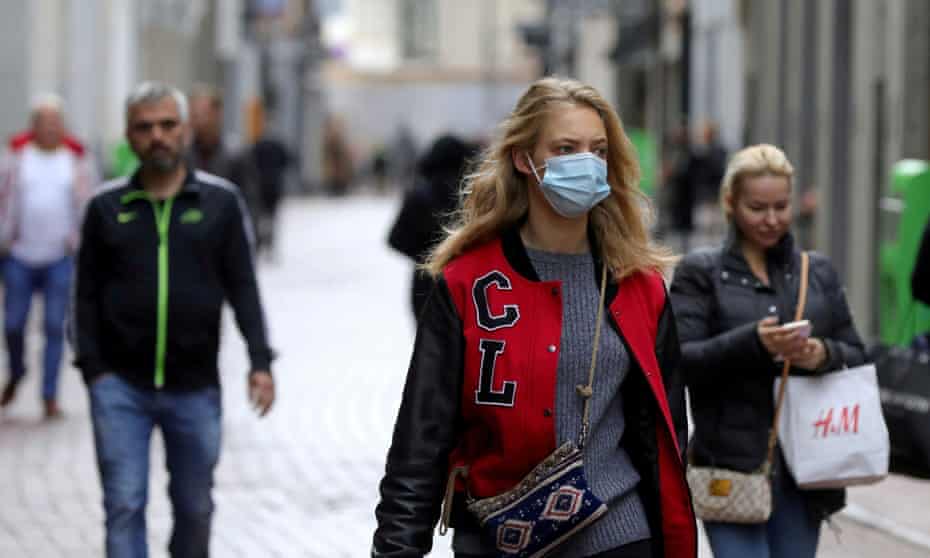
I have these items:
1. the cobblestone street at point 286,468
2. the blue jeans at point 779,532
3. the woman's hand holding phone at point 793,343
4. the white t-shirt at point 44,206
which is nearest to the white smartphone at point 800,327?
the woman's hand holding phone at point 793,343

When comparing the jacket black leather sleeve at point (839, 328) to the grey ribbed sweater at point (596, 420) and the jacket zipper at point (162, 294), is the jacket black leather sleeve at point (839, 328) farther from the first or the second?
the jacket zipper at point (162, 294)

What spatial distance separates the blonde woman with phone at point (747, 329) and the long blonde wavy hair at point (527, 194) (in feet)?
4.39

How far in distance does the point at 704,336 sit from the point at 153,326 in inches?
69.0

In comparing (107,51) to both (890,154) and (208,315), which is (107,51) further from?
(208,315)

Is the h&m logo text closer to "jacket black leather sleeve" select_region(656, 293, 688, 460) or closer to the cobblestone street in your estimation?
"jacket black leather sleeve" select_region(656, 293, 688, 460)

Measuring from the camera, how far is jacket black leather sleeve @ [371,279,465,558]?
4156mm

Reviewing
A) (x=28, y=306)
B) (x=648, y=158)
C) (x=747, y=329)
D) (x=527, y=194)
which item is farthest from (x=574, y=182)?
(x=648, y=158)

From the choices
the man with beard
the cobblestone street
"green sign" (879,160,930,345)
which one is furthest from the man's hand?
"green sign" (879,160,930,345)

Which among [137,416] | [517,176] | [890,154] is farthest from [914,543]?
[890,154]

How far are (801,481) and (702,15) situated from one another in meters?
18.3

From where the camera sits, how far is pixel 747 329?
5.62 metres

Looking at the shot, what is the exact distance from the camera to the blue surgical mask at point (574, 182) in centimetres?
412

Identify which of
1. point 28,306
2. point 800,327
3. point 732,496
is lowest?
point 28,306

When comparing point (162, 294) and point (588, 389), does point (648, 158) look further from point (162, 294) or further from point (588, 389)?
point (588, 389)
